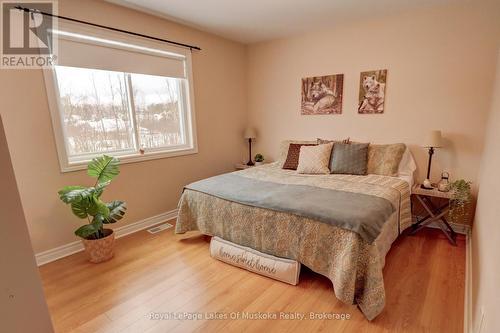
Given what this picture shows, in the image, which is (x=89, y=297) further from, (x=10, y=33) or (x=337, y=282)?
(x=10, y=33)

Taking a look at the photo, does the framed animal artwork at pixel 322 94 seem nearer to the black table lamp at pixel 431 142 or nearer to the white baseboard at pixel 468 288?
the black table lamp at pixel 431 142

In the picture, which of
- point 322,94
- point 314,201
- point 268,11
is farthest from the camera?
point 322,94

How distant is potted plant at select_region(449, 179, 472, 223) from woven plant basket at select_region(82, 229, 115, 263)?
3.23 metres

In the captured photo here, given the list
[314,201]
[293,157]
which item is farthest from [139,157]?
[314,201]

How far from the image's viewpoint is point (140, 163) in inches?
Answer: 115

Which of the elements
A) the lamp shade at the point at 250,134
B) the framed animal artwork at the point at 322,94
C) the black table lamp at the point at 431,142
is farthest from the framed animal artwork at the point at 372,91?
the lamp shade at the point at 250,134

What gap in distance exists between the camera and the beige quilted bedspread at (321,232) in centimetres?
160

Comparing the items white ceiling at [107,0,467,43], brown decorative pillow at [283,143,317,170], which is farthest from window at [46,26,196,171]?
brown decorative pillow at [283,143,317,170]

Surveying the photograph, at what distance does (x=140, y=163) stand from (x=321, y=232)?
2153 millimetres

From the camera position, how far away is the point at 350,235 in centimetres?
164

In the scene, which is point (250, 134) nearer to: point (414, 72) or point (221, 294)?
point (414, 72)

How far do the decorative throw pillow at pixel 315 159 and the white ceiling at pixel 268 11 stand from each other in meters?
1.46

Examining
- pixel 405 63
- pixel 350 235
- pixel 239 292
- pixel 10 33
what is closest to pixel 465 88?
pixel 405 63

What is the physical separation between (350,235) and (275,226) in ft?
1.86
